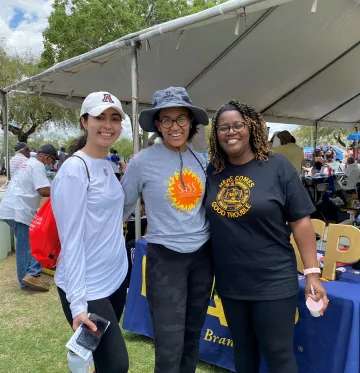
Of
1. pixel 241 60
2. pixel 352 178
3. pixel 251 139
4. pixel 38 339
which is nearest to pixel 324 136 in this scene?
pixel 352 178

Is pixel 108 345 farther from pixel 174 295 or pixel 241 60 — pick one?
pixel 241 60

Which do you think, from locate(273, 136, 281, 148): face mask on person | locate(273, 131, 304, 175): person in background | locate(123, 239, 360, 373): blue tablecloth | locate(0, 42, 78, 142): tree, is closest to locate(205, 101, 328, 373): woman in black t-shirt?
locate(123, 239, 360, 373): blue tablecloth

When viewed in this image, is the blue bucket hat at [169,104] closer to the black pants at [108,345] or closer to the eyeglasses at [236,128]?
the eyeglasses at [236,128]

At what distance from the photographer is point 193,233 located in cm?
167

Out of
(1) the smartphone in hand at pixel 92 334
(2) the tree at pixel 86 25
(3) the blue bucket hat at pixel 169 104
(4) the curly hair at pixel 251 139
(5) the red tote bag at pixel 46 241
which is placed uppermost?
(2) the tree at pixel 86 25

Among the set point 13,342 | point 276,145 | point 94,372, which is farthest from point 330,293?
point 276,145

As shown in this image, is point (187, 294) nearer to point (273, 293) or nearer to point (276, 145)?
point (273, 293)

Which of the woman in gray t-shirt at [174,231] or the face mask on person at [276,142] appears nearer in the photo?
the woman in gray t-shirt at [174,231]

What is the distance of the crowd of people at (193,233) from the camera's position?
5.10 feet

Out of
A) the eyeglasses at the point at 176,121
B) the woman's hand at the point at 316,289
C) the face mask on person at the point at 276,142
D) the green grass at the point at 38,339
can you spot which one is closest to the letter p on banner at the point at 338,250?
the woman's hand at the point at 316,289

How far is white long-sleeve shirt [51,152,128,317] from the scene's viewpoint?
1.43 m

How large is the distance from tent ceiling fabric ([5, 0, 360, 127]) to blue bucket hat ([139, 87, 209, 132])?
1221 mm

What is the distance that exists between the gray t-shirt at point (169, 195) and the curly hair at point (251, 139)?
113mm

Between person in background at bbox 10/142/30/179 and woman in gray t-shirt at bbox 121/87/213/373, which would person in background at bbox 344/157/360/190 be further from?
woman in gray t-shirt at bbox 121/87/213/373
